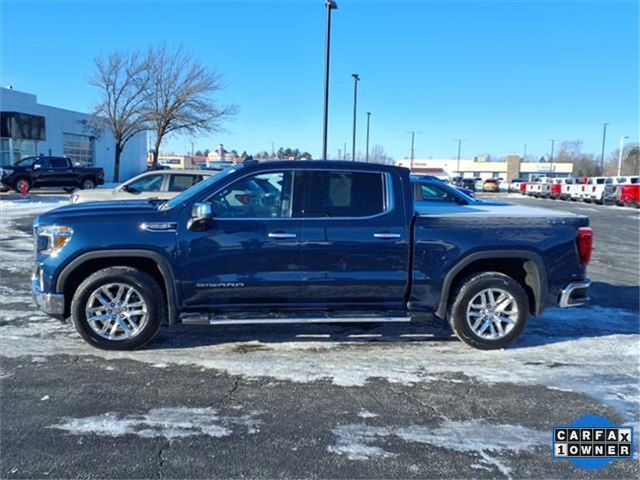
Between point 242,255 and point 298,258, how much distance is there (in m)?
0.53

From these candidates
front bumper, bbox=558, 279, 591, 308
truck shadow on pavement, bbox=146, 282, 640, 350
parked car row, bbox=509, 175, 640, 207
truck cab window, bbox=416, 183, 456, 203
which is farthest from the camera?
parked car row, bbox=509, 175, 640, 207

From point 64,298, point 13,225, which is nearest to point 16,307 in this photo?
point 64,298

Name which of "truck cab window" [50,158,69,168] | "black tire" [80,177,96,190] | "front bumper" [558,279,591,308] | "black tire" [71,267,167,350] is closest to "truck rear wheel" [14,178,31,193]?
"truck cab window" [50,158,69,168]

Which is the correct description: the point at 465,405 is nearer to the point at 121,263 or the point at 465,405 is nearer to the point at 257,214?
the point at 257,214

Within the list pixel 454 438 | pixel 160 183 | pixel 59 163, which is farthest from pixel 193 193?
pixel 59 163

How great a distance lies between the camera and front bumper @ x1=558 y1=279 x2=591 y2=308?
5.02 m

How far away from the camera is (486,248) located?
4.91 metres

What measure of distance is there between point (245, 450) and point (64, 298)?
2.54m

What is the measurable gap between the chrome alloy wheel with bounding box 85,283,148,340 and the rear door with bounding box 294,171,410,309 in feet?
5.16

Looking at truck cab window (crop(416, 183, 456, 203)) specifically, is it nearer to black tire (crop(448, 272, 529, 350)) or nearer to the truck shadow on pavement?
the truck shadow on pavement

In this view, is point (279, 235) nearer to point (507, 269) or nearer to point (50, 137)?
point (507, 269)

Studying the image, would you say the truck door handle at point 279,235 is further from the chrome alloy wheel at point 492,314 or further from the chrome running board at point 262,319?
the chrome alloy wheel at point 492,314

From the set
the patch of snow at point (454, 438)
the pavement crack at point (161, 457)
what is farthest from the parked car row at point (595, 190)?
the pavement crack at point (161, 457)

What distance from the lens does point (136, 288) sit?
461 cm
